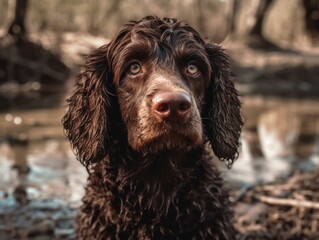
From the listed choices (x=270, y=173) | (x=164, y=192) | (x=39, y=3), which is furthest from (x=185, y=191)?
(x=39, y=3)

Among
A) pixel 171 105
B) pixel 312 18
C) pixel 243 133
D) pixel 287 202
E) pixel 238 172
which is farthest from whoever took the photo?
pixel 312 18

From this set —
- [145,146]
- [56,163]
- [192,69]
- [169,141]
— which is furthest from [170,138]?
[56,163]

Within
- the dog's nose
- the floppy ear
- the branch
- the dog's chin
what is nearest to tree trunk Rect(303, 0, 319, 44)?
the branch

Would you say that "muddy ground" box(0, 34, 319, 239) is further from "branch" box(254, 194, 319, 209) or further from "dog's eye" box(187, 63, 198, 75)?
"dog's eye" box(187, 63, 198, 75)

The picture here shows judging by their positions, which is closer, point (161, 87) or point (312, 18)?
point (161, 87)

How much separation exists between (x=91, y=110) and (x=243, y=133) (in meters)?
6.44

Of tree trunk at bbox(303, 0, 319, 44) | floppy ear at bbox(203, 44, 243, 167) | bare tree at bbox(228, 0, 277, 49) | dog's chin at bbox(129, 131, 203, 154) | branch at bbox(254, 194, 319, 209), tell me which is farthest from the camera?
tree trunk at bbox(303, 0, 319, 44)

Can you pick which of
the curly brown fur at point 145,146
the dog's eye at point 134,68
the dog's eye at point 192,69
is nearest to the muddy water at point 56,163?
the curly brown fur at point 145,146

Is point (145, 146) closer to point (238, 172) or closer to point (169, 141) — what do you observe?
point (169, 141)

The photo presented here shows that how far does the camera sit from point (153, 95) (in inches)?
132

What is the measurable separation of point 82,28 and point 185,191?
26227 mm

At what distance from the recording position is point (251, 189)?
614 cm

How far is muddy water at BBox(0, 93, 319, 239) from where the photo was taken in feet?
17.8

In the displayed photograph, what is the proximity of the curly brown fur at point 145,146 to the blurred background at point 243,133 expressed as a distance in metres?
0.99
